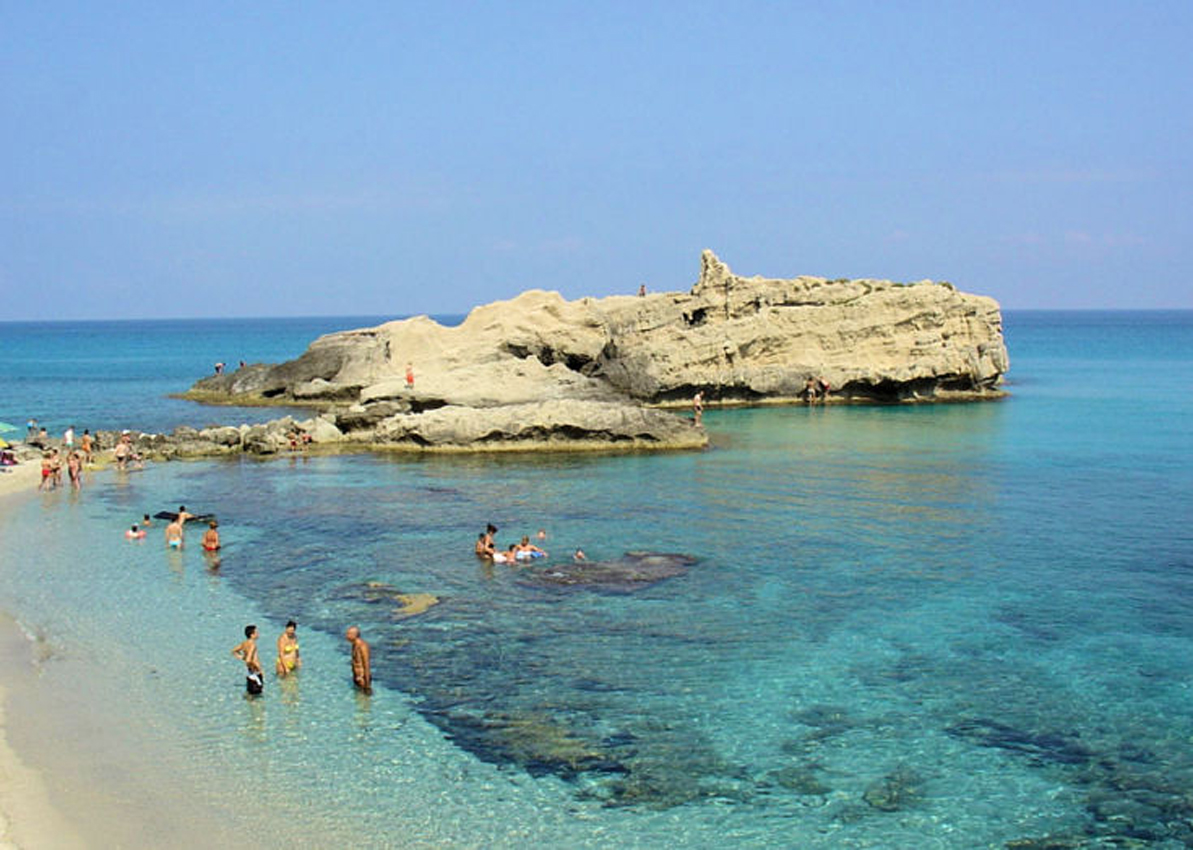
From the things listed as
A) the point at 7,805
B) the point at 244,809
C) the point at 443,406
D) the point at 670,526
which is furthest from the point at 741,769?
the point at 443,406

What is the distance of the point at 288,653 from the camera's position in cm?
1733

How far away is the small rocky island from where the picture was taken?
5100cm

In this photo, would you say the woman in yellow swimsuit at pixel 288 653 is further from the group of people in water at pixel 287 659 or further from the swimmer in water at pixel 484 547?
the swimmer in water at pixel 484 547

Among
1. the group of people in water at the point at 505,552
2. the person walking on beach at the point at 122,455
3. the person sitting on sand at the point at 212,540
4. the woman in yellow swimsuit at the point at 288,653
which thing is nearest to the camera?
the woman in yellow swimsuit at the point at 288,653

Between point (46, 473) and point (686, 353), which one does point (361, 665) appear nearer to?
point (46, 473)

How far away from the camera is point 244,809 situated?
507 inches

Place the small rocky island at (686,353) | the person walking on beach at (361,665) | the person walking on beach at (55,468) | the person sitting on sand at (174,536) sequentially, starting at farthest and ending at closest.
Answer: the small rocky island at (686,353), the person walking on beach at (55,468), the person sitting on sand at (174,536), the person walking on beach at (361,665)

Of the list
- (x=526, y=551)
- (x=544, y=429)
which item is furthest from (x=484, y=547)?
(x=544, y=429)

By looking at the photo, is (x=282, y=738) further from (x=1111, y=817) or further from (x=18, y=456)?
(x=18, y=456)

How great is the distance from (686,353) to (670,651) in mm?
38706

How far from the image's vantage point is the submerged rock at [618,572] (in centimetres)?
2233

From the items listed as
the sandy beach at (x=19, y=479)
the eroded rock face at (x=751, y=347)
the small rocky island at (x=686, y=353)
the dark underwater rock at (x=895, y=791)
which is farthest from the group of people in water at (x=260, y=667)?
the eroded rock face at (x=751, y=347)

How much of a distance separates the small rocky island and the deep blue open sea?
1410 centimetres

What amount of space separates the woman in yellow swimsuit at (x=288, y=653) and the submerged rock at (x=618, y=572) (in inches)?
239
